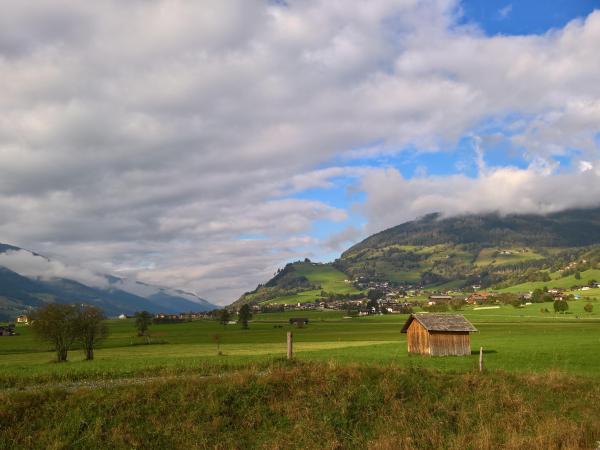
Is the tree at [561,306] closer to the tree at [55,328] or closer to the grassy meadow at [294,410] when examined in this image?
the tree at [55,328]

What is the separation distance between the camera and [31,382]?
950 inches

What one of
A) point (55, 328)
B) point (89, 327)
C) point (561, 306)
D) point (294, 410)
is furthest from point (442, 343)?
point (561, 306)

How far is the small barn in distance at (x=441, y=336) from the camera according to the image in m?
64.9

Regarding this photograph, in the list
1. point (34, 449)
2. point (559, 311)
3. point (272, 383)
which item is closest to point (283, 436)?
point (272, 383)

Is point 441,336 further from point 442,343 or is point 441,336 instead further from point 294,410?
point 294,410

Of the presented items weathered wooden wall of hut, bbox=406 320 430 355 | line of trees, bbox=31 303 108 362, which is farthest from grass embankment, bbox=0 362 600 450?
line of trees, bbox=31 303 108 362

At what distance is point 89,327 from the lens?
228 feet

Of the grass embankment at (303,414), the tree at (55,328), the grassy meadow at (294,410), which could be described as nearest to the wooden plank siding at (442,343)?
the grassy meadow at (294,410)

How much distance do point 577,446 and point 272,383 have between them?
13035 millimetres

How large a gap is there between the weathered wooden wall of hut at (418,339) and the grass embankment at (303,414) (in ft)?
132

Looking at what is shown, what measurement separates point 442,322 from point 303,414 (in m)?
50.6

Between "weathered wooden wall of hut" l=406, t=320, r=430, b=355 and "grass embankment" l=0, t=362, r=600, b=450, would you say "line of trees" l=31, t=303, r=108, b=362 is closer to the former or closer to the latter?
"weathered wooden wall of hut" l=406, t=320, r=430, b=355

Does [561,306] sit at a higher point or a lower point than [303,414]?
lower

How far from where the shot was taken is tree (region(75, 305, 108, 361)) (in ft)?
225
